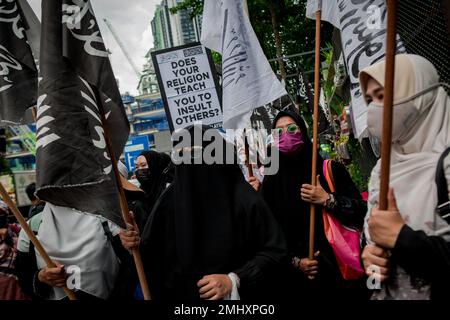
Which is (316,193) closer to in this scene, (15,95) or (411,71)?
(411,71)

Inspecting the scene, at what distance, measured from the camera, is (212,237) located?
83.0 inches

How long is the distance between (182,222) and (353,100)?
69.3 inches

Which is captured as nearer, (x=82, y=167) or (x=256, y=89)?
(x=82, y=167)

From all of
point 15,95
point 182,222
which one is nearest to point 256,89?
point 182,222

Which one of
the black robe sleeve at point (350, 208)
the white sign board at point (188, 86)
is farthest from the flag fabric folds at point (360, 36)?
the white sign board at point (188, 86)

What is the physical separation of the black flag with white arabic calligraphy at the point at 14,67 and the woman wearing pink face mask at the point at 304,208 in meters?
1.87

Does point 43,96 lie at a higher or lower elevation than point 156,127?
higher

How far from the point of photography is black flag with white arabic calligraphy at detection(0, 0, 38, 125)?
2.54 metres

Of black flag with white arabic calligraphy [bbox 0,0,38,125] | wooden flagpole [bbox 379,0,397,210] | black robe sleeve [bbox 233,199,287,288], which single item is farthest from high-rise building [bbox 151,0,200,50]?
wooden flagpole [bbox 379,0,397,210]

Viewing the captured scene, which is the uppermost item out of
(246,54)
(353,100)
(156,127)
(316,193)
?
(246,54)

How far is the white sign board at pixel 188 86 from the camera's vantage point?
4988mm

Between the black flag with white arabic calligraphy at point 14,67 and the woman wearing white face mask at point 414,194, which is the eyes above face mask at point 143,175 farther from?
the woman wearing white face mask at point 414,194

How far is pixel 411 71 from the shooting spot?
144 cm

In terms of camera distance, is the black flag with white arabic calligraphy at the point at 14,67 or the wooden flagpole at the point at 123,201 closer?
the wooden flagpole at the point at 123,201
